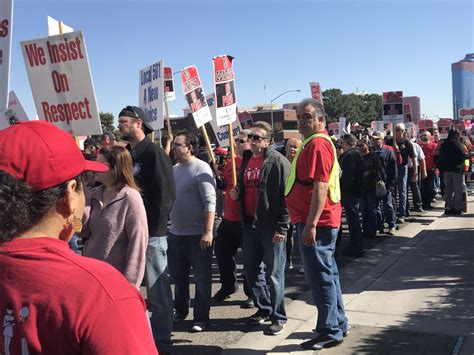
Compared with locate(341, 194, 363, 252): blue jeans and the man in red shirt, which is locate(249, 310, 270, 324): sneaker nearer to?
locate(341, 194, 363, 252): blue jeans

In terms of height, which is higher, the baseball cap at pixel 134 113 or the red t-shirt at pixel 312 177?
the baseball cap at pixel 134 113

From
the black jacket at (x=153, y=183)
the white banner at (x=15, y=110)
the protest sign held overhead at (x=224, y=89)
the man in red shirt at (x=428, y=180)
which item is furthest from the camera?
the man in red shirt at (x=428, y=180)

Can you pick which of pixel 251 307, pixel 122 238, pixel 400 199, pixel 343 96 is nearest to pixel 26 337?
pixel 122 238

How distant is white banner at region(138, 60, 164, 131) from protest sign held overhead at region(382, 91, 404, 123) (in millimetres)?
8132

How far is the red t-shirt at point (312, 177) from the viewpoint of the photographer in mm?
3938

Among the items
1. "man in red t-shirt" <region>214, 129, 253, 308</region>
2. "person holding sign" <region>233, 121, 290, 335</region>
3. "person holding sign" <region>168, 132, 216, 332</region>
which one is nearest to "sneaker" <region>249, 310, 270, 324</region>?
"person holding sign" <region>233, 121, 290, 335</region>

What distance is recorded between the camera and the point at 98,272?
1.11 m

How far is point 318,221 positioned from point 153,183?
4.59 feet

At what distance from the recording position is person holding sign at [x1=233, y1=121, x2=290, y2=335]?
4477mm

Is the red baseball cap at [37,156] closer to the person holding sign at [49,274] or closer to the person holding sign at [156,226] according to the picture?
the person holding sign at [49,274]

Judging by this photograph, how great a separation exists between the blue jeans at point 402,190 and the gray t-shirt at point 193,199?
21.8ft

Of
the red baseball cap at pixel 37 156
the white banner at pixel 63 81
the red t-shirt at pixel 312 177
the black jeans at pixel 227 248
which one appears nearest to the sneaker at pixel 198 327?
the black jeans at pixel 227 248

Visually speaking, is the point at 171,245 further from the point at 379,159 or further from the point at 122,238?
the point at 379,159

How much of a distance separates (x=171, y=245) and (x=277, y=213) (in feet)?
3.65
